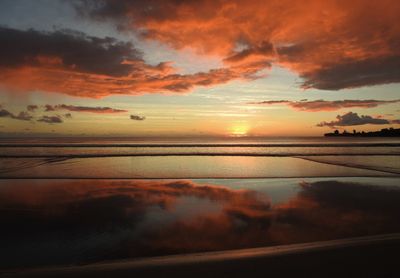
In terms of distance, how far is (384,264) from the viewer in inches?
193

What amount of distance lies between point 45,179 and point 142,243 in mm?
12122

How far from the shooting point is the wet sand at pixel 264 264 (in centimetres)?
475

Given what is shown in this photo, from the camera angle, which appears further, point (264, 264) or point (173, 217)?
point (173, 217)

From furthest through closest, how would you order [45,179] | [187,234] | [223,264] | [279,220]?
[45,179] → [279,220] → [187,234] → [223,264]

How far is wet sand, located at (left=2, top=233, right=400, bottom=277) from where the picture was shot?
4.75 m

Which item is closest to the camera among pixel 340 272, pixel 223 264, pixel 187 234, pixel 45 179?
pixel 340 272

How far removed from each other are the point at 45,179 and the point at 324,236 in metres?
14.6

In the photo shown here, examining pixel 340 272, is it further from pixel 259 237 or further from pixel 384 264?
pixel 259 237

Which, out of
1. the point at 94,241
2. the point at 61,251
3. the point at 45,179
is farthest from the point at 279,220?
the point at 45,179

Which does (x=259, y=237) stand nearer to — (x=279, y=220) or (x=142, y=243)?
(x=279, y=220)

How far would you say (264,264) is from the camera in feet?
16.6

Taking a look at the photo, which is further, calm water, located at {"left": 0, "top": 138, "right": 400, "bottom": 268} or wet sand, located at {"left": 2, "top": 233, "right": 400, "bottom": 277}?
calm water, located at {"left": 0, "top": 138, "right": 400, "bottom": 268}

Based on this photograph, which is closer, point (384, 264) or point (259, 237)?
point (384, 264)

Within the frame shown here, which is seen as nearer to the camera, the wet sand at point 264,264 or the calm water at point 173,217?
the wet sand at point 264,264
